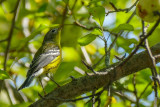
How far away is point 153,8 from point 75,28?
12.1 ft

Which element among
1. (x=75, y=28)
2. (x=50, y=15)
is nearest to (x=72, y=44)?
(x=75, y=28)

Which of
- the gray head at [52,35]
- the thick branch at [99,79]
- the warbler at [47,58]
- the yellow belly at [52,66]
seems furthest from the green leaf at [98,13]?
the gray head at [52,35]

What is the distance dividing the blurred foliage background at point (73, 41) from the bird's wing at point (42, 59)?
189mm

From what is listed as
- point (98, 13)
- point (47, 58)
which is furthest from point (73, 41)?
point (98, 13)

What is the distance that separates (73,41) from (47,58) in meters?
0.68

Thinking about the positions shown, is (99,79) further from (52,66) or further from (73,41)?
(73,41)

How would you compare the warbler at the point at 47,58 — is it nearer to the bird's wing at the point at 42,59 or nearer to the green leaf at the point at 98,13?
the bird's wing at the point at 42,59

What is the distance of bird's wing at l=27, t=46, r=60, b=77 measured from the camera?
186 inches

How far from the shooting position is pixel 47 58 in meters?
5.24

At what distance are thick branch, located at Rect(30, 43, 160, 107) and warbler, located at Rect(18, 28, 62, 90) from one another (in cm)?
111

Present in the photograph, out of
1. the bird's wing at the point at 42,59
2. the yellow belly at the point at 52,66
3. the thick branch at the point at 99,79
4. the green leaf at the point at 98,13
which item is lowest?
the yellow belly at the point at 52,66

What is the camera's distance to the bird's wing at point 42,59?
471 cm

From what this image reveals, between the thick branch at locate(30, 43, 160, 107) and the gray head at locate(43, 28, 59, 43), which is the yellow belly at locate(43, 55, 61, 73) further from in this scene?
the thick branch at locate(30, 43, 160, 107)

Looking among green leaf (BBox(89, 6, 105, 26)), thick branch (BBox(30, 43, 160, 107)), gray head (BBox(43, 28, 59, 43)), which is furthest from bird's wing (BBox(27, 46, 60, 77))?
green leaf (BBox(89, 6, 105, 26))
